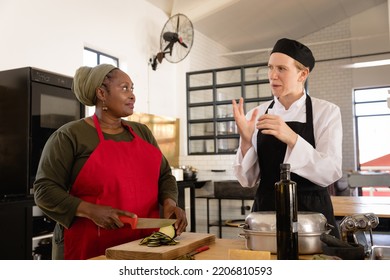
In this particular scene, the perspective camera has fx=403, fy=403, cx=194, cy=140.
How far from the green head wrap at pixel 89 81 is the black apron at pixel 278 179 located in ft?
1.89

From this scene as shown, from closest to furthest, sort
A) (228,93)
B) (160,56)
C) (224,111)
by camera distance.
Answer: (160,56) → (224,111) → (228,93)

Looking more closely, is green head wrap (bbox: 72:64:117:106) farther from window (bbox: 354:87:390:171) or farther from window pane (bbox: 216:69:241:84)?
window (bbox: 354:87:390:171)

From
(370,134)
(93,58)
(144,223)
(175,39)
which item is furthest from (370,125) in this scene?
(144,223)

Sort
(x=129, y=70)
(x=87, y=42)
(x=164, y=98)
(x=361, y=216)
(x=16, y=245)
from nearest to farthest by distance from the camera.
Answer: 1. (x=361, y=216)
2. (x=16, y=245)
3. (x=87, y=42)
4. (x=129, y=70)
5. (x=164, y=98)

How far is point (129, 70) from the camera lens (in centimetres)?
455

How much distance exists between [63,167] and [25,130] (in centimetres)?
145

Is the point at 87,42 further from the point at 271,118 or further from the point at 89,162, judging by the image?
the point at 271,118

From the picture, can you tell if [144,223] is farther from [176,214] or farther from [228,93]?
[228,93]

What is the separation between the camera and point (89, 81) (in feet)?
4.51

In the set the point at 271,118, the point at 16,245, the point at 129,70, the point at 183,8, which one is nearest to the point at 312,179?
the point at 271,118

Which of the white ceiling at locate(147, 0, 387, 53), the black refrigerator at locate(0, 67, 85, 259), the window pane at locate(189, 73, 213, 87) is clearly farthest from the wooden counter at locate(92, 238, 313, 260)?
the window pane at locate(189, 73, 213, 87)

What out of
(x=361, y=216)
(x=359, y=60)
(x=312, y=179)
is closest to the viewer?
(x=361, y=216)

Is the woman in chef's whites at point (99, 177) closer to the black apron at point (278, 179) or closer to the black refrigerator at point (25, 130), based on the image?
the black apron at point (278, 179)
